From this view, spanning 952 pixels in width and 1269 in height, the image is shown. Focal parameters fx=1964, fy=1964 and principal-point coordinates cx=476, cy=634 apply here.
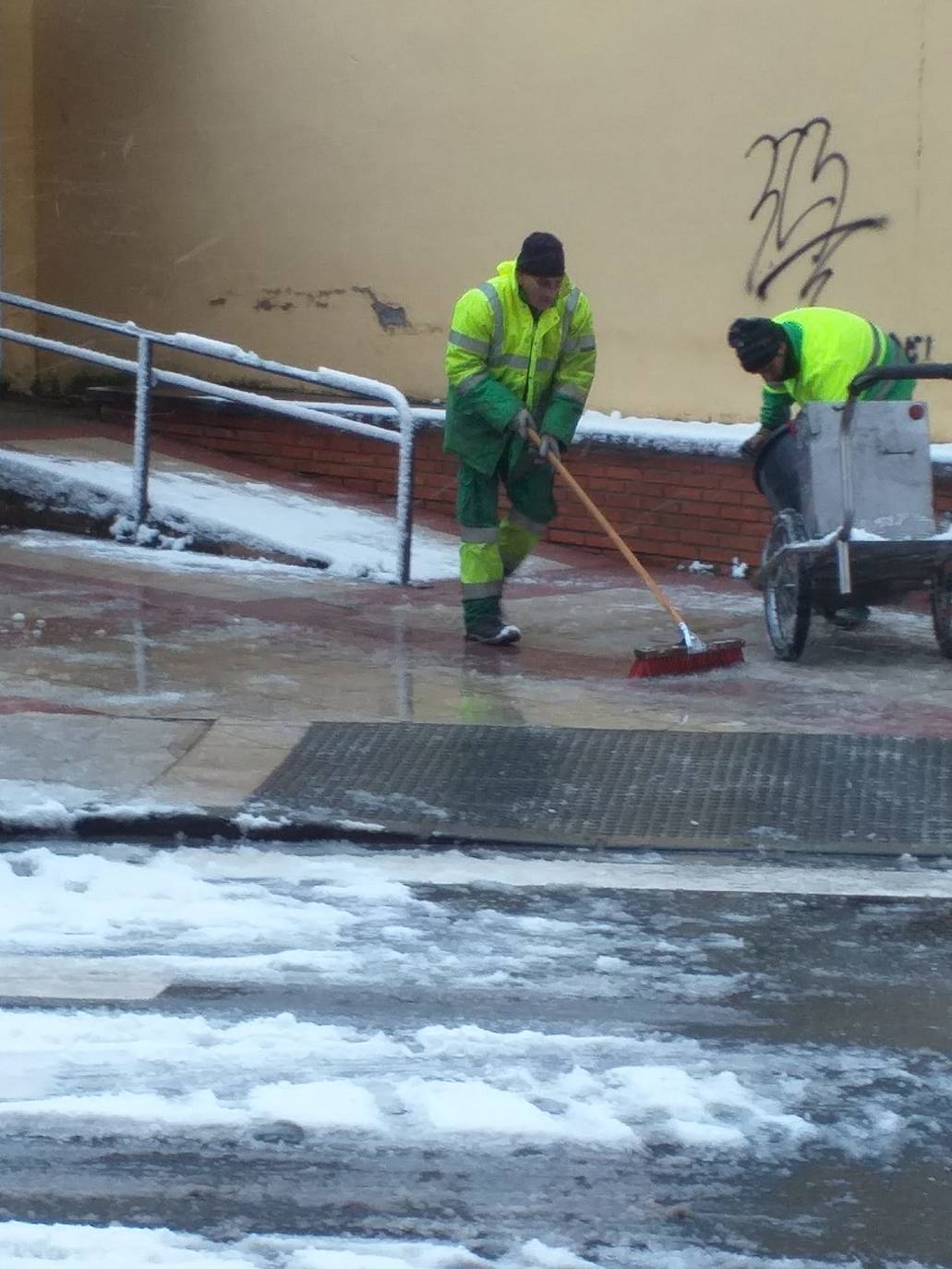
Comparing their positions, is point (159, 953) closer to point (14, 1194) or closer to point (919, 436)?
point (14, 1194)

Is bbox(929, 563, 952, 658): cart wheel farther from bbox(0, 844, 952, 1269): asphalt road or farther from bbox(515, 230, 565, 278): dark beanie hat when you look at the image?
bbox(0, 844, 952, 1269): asphalt road

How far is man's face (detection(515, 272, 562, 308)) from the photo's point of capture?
25.1ft

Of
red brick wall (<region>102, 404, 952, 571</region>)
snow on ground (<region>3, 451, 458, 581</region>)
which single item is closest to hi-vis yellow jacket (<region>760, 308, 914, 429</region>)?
red brick wall (<region>102, 404, 952, 571</region>)

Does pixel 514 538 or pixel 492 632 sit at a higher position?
pixel 514 538

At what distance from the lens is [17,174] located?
41.6 feet

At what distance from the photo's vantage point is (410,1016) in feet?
13.5

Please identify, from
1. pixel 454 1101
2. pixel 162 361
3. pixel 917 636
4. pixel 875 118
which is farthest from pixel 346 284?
pixel 454 1101

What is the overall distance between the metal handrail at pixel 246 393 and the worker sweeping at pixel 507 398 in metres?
1.30

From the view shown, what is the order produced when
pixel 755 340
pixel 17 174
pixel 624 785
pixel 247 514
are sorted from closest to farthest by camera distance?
pixel 624 785
pixel 755 340
pixel 247 514
pixel 17 174

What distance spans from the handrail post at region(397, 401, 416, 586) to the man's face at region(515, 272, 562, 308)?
1708 mm

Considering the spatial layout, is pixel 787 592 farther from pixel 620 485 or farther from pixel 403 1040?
pixel 403 1040

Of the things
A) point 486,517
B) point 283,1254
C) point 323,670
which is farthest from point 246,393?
point 283,1254

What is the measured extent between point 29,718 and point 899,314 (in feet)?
16.3

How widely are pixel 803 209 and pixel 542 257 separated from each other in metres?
2.71
